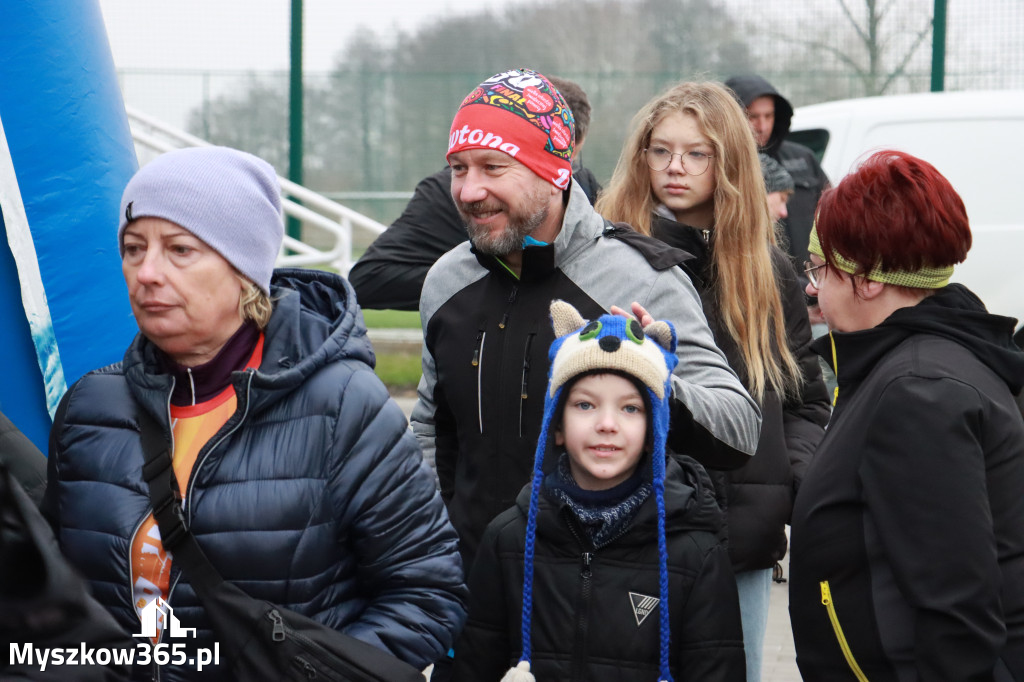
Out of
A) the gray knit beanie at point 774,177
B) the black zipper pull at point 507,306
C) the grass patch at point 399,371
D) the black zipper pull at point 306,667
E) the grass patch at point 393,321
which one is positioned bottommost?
the grass patch at point 399,371

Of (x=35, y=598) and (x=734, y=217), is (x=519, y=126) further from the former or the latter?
(x=35, y=598)

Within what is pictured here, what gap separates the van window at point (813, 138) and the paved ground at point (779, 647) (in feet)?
10.4

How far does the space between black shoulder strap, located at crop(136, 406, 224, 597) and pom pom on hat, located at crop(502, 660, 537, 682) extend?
708mm

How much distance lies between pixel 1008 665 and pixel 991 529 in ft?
0.96

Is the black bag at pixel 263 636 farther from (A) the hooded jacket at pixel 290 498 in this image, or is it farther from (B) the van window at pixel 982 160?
(B) the van window at pixel 982 160

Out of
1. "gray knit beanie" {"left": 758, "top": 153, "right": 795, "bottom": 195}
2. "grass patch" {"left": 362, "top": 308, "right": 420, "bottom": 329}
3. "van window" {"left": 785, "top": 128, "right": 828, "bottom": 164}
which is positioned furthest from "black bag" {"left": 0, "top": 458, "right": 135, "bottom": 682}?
"grass patch" {"left": 362, "top": 308, "right": 420, "bottom": 329}

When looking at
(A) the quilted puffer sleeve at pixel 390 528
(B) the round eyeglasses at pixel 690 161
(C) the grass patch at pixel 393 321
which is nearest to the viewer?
(A) the quilted puffer sleeve at pixel 390 528

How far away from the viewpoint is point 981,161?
727 centimetres

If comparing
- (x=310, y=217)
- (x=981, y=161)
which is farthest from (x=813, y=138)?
(x=310, y=217)

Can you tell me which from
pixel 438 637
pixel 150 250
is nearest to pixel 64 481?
pixel 150 250

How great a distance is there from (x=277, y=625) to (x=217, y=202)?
80cm

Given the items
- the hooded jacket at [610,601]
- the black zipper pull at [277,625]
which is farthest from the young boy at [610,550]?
the black zipper pull at [277,625]

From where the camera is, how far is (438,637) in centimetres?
234

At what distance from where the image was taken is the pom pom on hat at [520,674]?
8.42 feet
